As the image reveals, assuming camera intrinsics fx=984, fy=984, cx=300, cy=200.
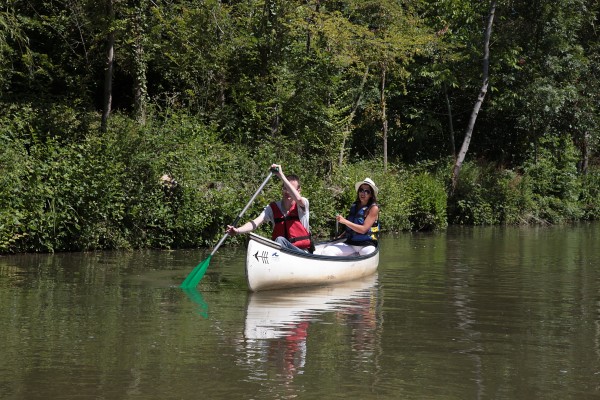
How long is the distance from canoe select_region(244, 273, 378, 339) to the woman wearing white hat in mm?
792

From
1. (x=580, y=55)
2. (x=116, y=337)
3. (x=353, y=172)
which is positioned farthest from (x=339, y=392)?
(x=580, y=55)

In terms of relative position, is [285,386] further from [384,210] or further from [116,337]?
[384,210]

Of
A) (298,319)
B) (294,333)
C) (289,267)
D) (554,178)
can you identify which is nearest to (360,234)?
(289,267)

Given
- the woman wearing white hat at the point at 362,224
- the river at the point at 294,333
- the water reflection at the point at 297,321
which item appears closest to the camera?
the river at the point at 294,333

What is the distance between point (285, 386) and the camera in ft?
24.0

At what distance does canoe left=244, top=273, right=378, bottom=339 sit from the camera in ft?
33.1

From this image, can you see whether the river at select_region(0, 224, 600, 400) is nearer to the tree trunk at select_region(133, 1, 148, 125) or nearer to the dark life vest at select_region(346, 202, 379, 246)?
the dark life vest at select_region(346, 202, 379, 246)

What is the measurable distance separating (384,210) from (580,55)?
12738mm

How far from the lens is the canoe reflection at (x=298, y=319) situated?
843cm

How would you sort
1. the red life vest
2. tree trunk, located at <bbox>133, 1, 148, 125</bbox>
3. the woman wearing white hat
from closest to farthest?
the red life vest < the woman wearing white hat < tree trunk, located at <bbox>133, 1, 148, 125</bbox>

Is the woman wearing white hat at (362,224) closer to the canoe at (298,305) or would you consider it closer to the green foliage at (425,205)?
the canoe at (298,305)

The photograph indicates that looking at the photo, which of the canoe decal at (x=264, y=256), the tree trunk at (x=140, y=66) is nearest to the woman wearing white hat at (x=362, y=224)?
the canoe decal at (x=264, y=256)

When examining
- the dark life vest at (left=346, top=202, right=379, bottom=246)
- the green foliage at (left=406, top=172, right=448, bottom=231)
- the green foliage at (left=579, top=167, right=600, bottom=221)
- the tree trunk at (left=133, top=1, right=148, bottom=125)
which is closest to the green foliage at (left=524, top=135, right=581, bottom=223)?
the green foliage at (left=579, top=167, right=600, bottom=221)

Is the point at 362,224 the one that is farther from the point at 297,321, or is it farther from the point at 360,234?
the point at 297,321
